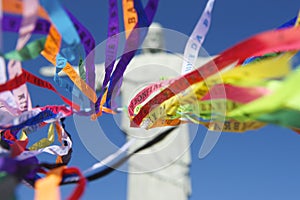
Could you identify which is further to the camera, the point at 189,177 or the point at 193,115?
the point at 189,177

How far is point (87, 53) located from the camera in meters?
0.59

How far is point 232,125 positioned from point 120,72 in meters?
0.19

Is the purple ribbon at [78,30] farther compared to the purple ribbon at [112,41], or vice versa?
the purple ribbon at [112,41]

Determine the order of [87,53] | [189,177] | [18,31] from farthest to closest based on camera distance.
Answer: [189,177]
[87,53]
[18,31]

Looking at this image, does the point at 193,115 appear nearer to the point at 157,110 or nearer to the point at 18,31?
the point at 157,110

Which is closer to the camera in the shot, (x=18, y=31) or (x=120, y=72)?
(x=18, y=31)

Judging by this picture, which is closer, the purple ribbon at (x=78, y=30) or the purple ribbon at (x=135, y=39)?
the purple ribbon at (x=78, y=30)

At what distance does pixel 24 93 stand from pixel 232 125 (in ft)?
1.00

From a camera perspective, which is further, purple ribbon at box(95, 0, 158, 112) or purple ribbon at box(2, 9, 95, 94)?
purple ribbon at box(95, 0, 158, 112)

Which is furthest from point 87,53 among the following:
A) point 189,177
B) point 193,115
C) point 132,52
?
point 189,177

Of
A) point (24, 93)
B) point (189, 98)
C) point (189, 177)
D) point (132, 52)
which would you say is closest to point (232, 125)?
point (189, 98)

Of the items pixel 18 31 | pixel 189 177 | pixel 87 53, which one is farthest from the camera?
pixel 189 177

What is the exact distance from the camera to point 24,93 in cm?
65

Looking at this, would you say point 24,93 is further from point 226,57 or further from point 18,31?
point 226,57
